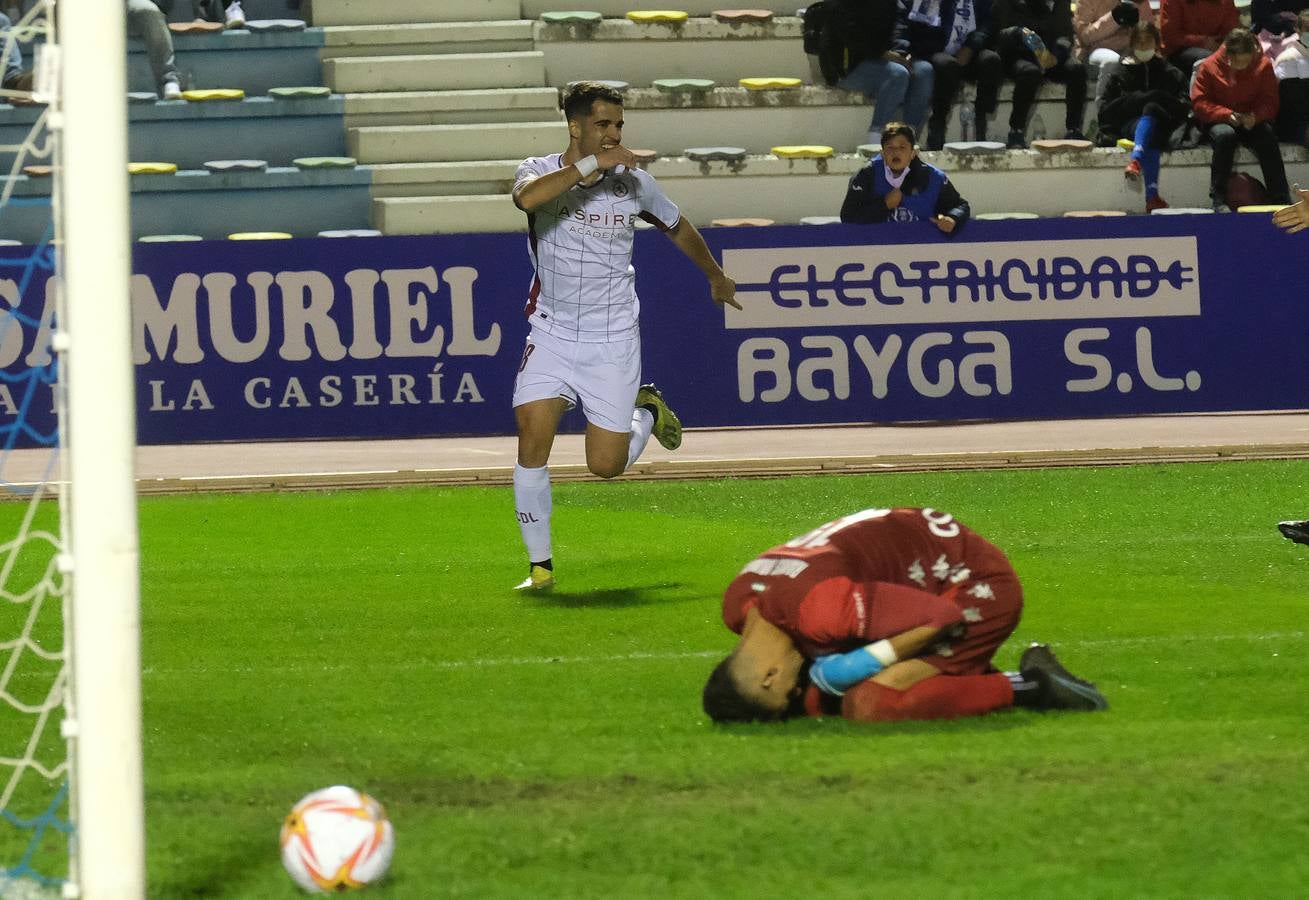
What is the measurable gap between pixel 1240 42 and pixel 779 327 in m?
5.36

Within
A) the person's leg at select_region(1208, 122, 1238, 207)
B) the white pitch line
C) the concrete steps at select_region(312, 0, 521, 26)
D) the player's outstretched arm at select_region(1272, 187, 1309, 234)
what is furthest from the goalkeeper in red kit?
the concrete steps at select_region(312, 0, 521, 26)

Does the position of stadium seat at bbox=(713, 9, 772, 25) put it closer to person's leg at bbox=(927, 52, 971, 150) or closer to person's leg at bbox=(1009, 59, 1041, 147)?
person's leg at bbox=(927, 52, 971, 150)

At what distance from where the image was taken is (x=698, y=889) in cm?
416

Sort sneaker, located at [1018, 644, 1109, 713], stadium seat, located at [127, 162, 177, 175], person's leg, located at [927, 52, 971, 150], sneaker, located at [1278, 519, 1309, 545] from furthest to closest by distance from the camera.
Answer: person's leg, located at [927, 52, 971, 150] < stadium seat, located at [127, 162, 177, 175] < sneaker, located at [1278, 519, 1309, 545] < sneaker, located at [1018, 644, 1109, 713]

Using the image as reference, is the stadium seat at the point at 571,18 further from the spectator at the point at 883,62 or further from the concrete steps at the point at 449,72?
the spectator at the point at 883,62

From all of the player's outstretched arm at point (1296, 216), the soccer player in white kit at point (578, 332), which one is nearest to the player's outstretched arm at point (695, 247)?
the soccer player in white kit at point (578, 332)

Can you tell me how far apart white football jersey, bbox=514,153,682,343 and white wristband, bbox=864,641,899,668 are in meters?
3.49

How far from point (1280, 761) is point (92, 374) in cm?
306

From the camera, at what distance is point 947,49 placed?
19031 mm

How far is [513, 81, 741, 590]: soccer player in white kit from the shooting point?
8680 mm

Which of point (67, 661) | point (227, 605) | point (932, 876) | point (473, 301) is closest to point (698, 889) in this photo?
point (932, 876)

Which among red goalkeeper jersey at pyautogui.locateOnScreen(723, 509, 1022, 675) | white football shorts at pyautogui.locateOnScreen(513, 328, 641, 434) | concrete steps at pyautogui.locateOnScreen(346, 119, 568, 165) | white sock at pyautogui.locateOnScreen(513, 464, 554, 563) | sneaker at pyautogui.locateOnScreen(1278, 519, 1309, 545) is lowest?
sneaker at pyautogui.locateOnScreen(1278, 519, 1309, 545)

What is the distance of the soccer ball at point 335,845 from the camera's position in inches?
165

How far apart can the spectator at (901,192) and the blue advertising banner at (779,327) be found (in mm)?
256
